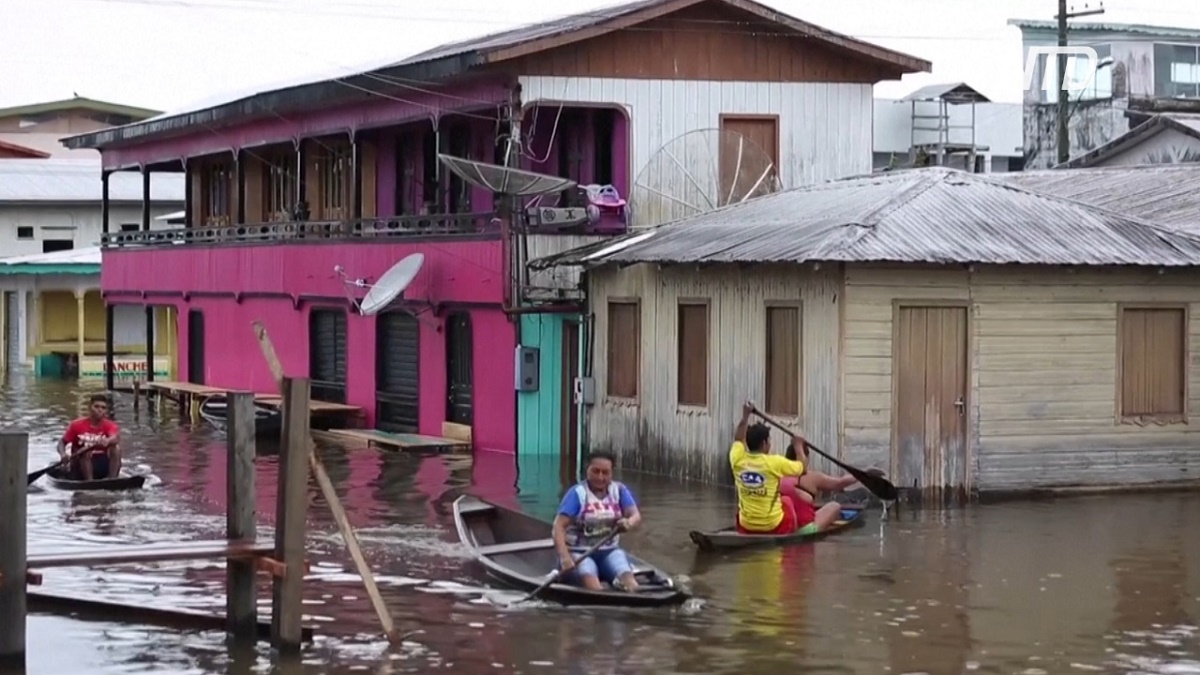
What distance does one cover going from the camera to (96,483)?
80.3 ft

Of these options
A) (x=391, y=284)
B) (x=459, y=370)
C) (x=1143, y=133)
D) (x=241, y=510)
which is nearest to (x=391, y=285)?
(x=391, y=284)

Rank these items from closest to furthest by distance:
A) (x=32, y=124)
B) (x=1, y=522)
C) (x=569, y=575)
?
1. (x=1, y=522)
2. (x=569, y=575)
3. (x=32, y=124)

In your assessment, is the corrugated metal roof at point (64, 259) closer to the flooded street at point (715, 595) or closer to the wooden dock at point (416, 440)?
the wooden dock at point (416, 440)

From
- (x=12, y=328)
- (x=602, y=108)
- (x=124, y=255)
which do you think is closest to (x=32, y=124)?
(x=12, y=328)

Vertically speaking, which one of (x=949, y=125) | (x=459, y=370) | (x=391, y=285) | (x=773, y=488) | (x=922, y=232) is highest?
(x=949, y=125)

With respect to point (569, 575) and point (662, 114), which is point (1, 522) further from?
point (662, 114)

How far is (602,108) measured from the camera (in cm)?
2991

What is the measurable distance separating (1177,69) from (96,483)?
145 ft

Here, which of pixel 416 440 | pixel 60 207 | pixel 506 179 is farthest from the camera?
pixel 60 207

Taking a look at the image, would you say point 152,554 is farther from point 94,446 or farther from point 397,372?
point 397,372

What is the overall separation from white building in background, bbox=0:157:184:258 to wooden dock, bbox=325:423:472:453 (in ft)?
106

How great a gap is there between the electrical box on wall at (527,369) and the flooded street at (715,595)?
343cm

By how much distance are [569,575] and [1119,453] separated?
10.2 meters

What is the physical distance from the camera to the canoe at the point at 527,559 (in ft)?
51.7
